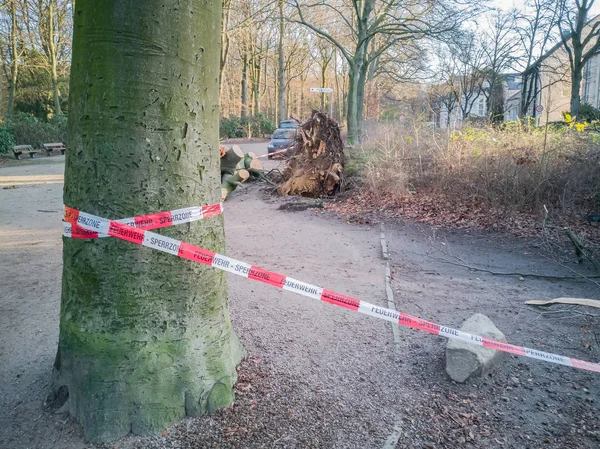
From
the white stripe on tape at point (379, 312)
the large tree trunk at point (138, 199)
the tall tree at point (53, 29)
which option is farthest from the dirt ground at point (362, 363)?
the tall tree at point (53, 29)

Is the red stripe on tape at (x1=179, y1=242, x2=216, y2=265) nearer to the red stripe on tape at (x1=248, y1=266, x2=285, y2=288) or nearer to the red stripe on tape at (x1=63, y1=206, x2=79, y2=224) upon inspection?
the red stripe on tape at (x1=248, y1=266, x2=285, y2=288)

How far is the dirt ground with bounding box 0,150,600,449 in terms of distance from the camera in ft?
8.96

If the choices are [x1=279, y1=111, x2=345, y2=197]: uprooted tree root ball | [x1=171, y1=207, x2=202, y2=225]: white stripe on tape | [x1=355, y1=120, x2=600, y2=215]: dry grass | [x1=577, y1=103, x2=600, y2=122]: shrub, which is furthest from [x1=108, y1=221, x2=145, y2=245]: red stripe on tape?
[x1=577, y1=103, x2=600, y2=122]: shrub

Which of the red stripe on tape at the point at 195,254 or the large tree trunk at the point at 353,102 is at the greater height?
Answer: the large tree trunk at the point at 353,102

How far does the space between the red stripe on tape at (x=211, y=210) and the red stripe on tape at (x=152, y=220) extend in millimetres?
247

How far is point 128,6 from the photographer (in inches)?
96.2

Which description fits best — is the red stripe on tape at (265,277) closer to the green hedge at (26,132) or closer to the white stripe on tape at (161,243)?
the white stripe on tape at (161,243)

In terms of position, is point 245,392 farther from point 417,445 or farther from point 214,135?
point 214,135

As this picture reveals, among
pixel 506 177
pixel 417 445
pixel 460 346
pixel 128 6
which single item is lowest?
pixel 417 445

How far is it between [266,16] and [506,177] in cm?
1530

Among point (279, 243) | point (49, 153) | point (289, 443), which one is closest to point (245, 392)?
point (289, 443)

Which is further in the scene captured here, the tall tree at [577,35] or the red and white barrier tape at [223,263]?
the tall tree at [577,35]

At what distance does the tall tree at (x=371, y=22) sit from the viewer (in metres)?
18.3

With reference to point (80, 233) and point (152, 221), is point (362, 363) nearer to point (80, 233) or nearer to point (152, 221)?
point (152, 221)
